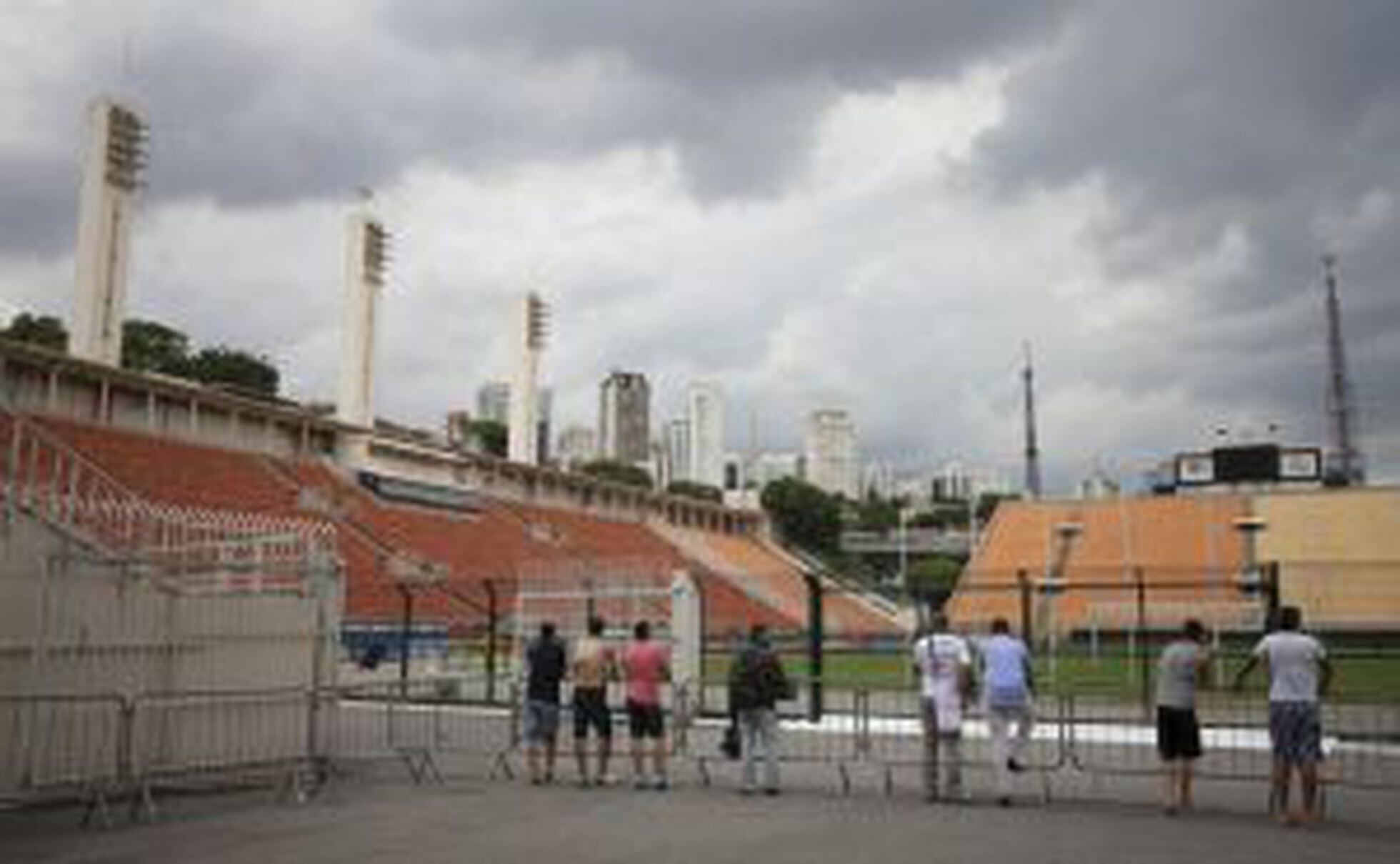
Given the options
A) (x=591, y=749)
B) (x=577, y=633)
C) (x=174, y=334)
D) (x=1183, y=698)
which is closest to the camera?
(x=1183, y=698)

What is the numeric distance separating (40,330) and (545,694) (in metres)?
65.3

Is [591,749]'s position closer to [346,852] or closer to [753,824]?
[753,824]

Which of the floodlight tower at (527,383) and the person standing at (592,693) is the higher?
the floodlight tower at (527,383)

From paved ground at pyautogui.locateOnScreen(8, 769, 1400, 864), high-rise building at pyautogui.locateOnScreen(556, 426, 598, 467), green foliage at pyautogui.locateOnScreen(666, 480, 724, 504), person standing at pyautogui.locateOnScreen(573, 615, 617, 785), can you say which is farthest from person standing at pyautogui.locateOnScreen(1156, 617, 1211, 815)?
high-rise building at pyautogui.locateOnScreen(556, 426, 598, 467)

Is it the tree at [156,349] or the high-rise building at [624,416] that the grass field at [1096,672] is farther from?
the high-rise building at [624,416]

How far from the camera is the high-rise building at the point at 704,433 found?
170750mm

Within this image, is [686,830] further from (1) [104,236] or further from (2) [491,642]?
(1) [104,236]

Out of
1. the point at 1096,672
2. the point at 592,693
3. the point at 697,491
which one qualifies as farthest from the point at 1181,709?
the point at 697,491

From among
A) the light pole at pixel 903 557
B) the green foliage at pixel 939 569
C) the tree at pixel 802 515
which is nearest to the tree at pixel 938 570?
the green foliage at pixel 939 569

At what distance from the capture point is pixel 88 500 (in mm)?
13852

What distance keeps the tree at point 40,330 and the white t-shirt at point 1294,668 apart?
68093mm

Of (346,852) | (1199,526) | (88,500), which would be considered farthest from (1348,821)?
(1199,526)

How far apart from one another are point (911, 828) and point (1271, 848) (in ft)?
9.07

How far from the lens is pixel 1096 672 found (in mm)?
34719
